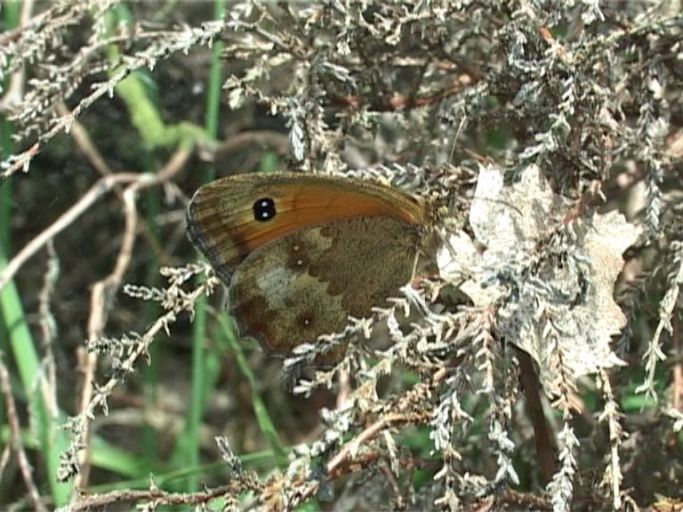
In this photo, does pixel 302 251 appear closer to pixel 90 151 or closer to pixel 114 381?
pixel 114 381

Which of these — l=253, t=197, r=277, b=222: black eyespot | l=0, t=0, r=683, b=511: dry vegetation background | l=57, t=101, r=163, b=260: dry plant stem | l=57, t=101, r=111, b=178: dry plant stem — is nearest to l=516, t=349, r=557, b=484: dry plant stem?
l=0, t=0, r=683, b=511: dry vegetation background

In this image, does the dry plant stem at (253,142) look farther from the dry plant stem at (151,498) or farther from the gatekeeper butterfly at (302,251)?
the dry plant stem at (151,498)

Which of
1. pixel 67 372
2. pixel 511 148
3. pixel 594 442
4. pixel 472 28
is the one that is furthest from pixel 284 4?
pixel 67 372

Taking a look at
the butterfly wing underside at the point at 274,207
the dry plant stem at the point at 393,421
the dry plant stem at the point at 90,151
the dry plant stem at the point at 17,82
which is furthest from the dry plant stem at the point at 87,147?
the dry plant stem at the point at 393,421

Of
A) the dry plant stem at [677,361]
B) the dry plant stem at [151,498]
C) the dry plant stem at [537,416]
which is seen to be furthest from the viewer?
the dry plant stem at [677,361]

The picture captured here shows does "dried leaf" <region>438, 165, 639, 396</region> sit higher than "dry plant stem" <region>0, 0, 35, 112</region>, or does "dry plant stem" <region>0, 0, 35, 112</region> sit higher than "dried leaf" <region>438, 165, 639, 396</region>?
"dry plant stem" <region>0, 0, 35, 112</region>

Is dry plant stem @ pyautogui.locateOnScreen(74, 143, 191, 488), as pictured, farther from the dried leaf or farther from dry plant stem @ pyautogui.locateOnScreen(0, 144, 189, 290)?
the dried leaf
